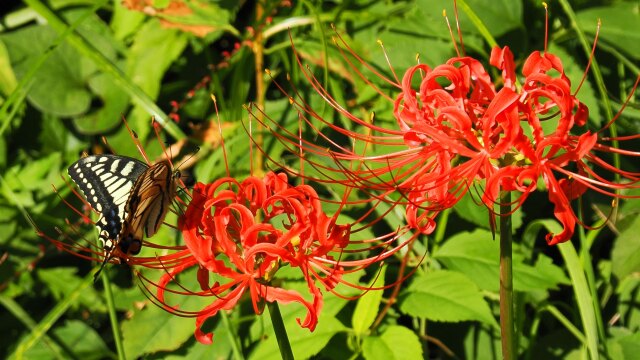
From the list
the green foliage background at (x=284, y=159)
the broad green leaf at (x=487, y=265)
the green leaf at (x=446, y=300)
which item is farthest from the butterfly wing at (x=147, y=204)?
the broad green leaf at (x=487, y=265)

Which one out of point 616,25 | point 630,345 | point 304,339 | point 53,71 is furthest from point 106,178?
point 616,25

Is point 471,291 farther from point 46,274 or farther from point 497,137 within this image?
point 46,274

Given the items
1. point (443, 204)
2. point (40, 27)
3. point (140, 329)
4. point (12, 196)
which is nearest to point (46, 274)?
point (12, 196)

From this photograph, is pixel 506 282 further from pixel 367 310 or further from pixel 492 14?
pixel 492 14

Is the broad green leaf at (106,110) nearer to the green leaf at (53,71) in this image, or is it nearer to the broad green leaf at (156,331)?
the green leaf at (53,71)

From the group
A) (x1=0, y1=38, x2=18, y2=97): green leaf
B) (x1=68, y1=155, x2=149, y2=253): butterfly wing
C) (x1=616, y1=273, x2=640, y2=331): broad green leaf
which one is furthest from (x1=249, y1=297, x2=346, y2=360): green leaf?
(x1=0, y1=38, x2=18, y2=97): green leaf

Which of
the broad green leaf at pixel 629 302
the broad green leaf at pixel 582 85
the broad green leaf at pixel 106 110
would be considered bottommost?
the broad green leaf at pixel 629 302
